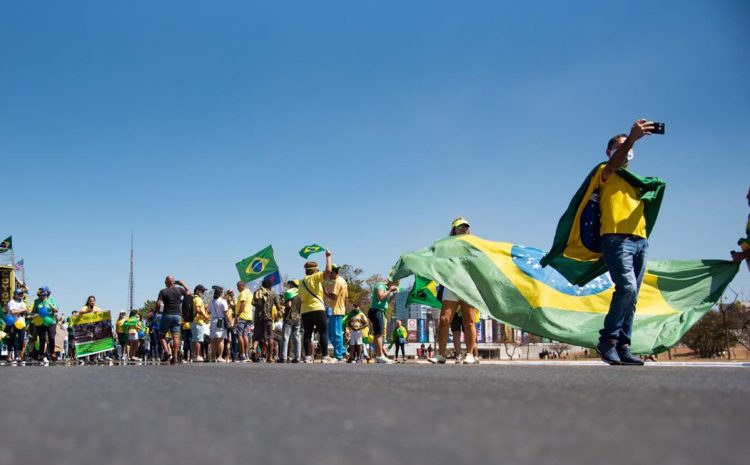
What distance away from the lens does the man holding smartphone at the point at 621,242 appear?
668cm

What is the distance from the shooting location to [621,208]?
6906mm

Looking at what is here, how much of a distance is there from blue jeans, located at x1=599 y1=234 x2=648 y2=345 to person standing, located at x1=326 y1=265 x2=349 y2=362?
6.90 metres

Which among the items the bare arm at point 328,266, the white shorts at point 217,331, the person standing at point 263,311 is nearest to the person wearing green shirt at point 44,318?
the white shorts at point 217,331

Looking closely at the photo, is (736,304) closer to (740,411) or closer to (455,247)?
(455,247)

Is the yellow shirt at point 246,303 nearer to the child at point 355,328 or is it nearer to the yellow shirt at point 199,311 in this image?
the yellow shirt at point 199,311

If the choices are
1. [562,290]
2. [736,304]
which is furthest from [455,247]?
[736,304]

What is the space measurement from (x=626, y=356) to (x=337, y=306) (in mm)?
7513

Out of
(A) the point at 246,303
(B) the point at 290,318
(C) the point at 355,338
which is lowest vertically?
(C) the point at 355,338

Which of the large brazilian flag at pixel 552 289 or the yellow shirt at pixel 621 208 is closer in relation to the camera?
the yellow shirt at pixel 621 208

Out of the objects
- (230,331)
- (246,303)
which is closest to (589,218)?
(246,303)

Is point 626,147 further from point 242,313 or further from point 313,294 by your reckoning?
point 242,313

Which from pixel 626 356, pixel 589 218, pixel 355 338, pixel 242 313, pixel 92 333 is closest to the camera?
pixel 626 356

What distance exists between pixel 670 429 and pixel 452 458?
30.3 inches

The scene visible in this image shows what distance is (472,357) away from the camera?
9.62m
